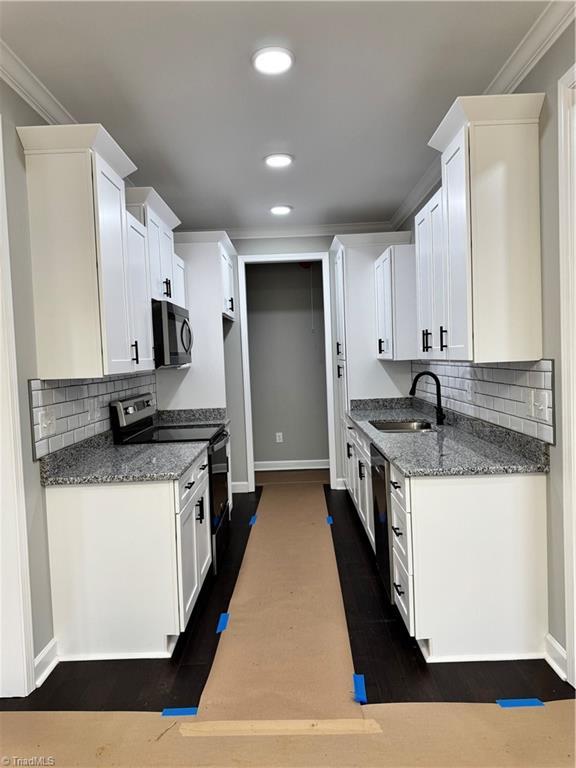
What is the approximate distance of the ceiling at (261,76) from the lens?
1.86 m

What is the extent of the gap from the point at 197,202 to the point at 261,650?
10.8 ft

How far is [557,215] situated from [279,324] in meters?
4.21

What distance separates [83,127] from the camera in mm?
2166

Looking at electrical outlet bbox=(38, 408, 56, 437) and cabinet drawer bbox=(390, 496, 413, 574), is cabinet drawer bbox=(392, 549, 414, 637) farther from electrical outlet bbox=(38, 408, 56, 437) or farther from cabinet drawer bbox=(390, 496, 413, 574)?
electrical outlet bbox=(38, 408, 56, 437)

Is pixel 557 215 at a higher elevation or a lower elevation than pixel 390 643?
higher

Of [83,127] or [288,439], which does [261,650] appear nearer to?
[83,127]

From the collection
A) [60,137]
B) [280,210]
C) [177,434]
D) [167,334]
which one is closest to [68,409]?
[167,334]

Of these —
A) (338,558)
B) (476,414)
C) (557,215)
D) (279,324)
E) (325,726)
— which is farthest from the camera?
(279,324)

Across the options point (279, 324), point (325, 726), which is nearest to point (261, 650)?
point (325, 726)

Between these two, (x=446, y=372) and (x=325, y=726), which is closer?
(x=325, y=726)

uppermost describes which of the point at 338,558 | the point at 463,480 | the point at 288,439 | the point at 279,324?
the point at 279,324

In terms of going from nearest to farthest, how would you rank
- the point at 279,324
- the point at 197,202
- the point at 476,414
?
1. the point at 476,414
2. the point at 197,202
3. the point at 279,324

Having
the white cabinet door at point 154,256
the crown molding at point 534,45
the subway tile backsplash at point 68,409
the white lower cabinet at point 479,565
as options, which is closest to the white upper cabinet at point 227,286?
the white cabinet door at point 154,256

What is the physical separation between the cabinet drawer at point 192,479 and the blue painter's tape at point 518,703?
5.07 feet
